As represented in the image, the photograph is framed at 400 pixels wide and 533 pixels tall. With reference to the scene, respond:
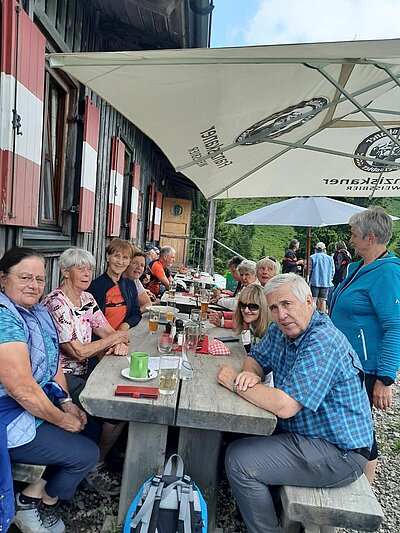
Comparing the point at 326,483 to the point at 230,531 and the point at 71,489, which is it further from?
the point at 71,489

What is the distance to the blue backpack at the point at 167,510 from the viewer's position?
1.54m

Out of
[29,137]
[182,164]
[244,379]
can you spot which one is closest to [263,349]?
[244,379]

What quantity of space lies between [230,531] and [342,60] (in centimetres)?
229

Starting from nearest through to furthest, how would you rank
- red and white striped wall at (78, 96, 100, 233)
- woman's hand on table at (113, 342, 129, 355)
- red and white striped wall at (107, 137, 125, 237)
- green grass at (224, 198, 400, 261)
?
A: woman's hand on table at (113, 342, 129, 355) < red and white striped wall at (78, 96, 100, 233) < red and white striped wall at (107, 137, 125, 237) < green grass at (224, 198, 400, 261)

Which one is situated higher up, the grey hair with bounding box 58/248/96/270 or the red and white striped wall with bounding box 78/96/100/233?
the red and white striped wall with bounding box 78/96/100/233

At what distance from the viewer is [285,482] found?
167cm

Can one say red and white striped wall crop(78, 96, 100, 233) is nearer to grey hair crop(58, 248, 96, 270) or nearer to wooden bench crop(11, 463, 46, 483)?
grey hair crop(58, 248, 96, 270)

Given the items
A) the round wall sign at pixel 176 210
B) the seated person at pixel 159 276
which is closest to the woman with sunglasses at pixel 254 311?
the seated person at pixel 159 276

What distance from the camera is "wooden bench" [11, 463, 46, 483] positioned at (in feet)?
5.33

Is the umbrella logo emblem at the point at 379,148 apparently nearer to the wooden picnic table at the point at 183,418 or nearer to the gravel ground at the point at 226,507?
the wooden picnic table at the point at 183,418

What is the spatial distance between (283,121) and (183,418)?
6.33 ft

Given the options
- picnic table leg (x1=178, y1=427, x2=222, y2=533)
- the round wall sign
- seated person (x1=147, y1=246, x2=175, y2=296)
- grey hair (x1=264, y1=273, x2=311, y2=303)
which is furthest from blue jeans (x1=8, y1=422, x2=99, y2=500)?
the round wall sign

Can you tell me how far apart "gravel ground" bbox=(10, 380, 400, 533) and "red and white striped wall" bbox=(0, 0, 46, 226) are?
1.54 m

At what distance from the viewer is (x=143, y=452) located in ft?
6.34
